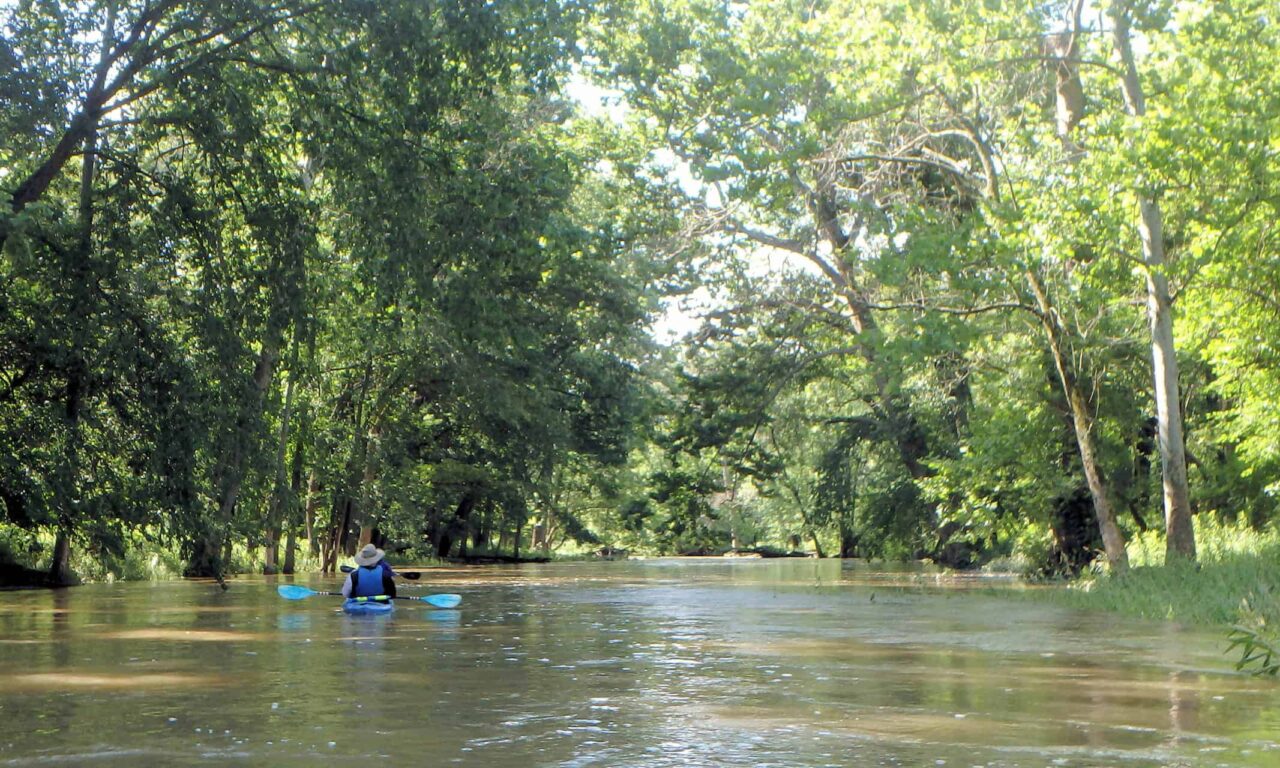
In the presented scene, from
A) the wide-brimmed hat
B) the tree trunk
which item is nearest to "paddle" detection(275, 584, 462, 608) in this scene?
the wide-brimmed hat

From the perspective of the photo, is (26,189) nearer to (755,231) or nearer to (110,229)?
(110,229)

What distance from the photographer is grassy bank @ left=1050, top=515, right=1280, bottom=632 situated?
56.2ft

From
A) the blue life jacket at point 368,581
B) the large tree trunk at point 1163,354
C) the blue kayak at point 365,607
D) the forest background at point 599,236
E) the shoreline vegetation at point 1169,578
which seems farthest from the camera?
the large tree trunk at point 1163,354

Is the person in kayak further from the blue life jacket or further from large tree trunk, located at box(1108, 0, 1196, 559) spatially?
large tree trunk, located at box(1108, 0, 1196, 559)

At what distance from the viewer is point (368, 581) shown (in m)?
22.1

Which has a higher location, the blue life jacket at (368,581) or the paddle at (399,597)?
the blue life jacket at (368,581)

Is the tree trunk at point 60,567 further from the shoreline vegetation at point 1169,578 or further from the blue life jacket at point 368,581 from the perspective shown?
the blue life jacket at point 368,581

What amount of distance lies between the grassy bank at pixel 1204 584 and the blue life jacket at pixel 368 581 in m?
10.7

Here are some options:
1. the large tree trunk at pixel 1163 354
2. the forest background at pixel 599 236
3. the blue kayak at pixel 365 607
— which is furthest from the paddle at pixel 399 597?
the large tree trunk at pixel 1163 354

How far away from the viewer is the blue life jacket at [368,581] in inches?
869

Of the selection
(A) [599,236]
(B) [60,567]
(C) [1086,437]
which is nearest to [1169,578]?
(C) [1086,437]

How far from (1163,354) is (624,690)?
14321mm

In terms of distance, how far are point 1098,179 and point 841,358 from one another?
22345 mm

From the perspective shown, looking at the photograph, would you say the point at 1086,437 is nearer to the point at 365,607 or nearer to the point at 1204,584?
the point at 1204,584
